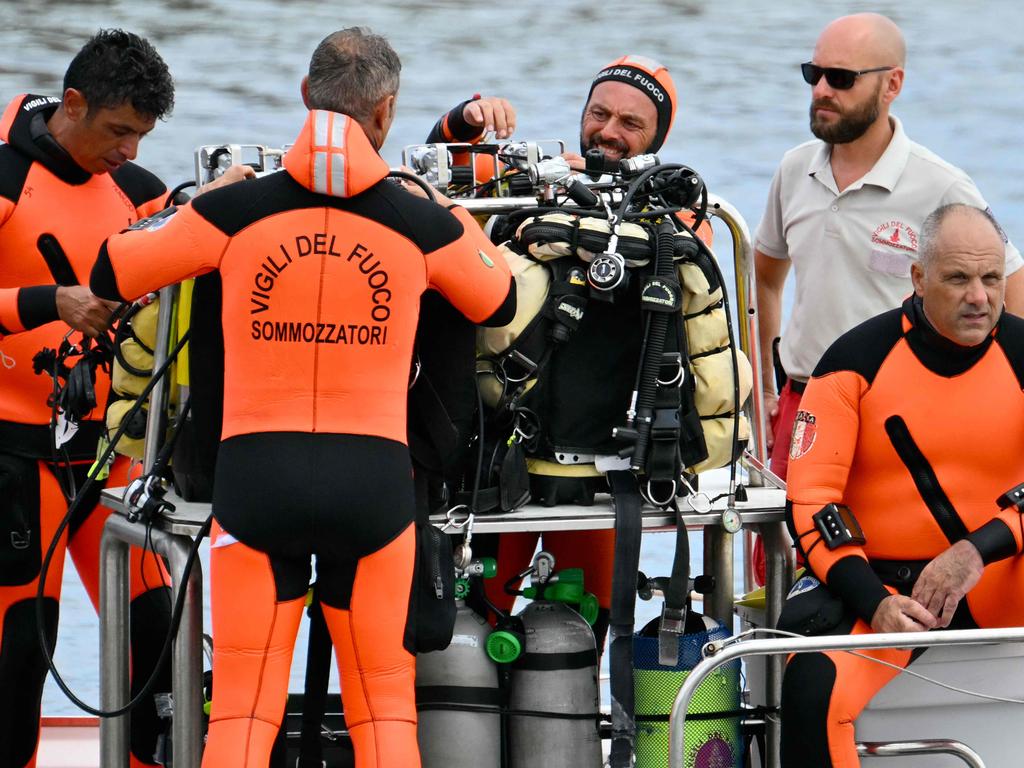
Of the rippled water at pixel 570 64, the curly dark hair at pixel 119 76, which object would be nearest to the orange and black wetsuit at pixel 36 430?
the curly dark hair at pixel 119 76

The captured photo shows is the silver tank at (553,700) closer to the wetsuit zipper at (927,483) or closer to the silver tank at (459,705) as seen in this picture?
the silver tank at (459,705)

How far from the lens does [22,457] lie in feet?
8.76

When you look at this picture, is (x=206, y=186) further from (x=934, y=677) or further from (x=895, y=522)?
(x=934, y=677)

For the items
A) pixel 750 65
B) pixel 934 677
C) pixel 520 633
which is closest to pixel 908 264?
pixel 934 677

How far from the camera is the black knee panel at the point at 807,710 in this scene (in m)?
2.34

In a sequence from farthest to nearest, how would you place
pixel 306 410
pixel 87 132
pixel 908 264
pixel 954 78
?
1. pixel 954 78
2. pixel 908 264
3. pixel 87 132
4. pixel 306 410

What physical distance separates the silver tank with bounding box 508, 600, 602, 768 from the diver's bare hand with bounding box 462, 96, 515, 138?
100 cm

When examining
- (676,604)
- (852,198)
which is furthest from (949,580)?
(852,198)

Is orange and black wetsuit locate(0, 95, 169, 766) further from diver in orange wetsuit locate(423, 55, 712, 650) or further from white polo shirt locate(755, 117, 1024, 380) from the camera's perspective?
white polo shirt locate(755, 117, 1024, 380)

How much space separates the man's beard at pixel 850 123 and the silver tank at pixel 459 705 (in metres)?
1.22

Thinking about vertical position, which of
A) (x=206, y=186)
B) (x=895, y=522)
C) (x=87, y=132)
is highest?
(x=87, y=132)

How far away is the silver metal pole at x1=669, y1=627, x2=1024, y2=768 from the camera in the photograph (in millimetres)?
2115

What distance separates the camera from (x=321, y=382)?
6.95 feet

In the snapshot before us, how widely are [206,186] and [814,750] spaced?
1189 mm
